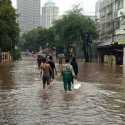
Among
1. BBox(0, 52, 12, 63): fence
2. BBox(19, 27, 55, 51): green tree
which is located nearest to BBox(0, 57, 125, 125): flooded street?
BBox(0, 52, 12, 63): fence

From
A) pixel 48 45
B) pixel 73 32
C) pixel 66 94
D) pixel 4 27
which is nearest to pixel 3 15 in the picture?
pixel 4 27

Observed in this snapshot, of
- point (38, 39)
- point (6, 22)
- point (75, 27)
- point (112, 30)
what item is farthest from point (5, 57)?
point (38, 39)

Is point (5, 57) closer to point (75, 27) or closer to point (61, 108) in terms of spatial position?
point (75, 27)

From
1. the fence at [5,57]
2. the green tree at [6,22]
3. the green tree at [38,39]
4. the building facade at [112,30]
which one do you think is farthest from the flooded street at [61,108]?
the green tree at [38,39]

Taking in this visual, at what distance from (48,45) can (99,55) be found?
50.0 meters

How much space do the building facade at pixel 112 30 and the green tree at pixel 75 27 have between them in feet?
12.7

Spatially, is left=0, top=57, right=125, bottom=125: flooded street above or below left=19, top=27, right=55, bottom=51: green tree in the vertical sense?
below

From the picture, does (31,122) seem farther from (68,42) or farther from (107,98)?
(68,42)

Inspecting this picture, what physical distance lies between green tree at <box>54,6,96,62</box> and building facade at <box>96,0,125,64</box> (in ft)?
12.7

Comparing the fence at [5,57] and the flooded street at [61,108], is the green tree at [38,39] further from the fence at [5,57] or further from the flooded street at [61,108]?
the flooded street at [61,108]

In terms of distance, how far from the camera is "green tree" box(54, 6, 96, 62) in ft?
298

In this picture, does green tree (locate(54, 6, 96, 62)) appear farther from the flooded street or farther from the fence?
the flooded street

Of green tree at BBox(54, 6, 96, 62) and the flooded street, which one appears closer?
the flooded street

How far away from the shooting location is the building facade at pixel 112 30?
3098 inches
